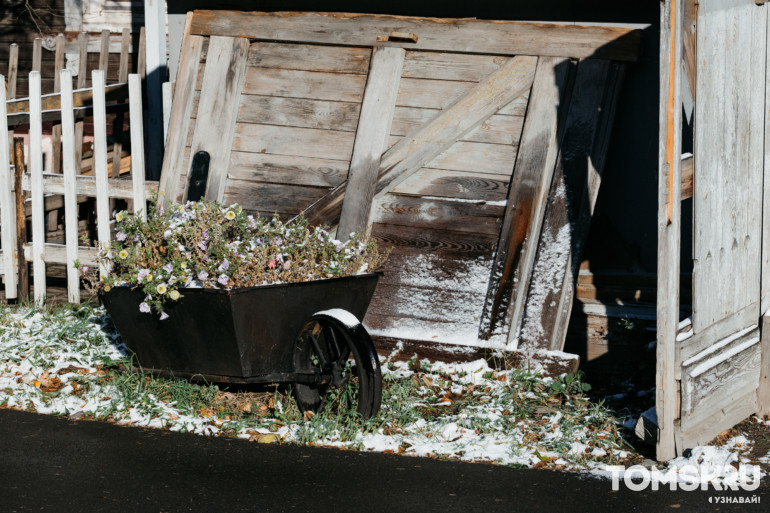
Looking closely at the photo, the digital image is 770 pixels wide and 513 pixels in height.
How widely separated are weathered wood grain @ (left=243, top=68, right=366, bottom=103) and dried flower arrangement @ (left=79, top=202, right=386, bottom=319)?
1.32 metres

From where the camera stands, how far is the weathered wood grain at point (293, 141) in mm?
5844

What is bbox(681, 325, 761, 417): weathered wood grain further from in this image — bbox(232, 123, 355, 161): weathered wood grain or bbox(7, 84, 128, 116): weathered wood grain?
bbox(7, 84, 128, 116): weathered wood grain

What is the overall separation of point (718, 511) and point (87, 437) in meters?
2.86

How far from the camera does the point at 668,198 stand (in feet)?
12.1

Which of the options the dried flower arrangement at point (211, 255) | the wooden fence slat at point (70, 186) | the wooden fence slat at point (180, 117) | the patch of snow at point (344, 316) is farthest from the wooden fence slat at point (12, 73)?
→ the patch of snow at point (344, 316)

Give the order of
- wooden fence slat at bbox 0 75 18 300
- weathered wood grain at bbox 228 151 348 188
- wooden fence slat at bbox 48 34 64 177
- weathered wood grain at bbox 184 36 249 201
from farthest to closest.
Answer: wooden fence slat at bbox 48 34 64 177
wooden fence slat at bbox 0 75 18 300
weathered wood grain at bbox 184 36 249 201
weathered wood grain at bbox 228 151 348 188

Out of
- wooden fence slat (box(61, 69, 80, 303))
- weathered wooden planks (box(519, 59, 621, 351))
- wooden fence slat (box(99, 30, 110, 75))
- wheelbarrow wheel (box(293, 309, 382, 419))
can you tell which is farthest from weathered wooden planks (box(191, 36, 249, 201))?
wooden fence slat (box(99, 30, 110, 75))

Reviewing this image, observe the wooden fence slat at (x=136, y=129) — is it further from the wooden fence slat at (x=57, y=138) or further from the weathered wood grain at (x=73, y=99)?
the wooden fence slat at (x=57, y=138)

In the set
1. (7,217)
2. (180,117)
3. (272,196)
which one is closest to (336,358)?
(272,196)

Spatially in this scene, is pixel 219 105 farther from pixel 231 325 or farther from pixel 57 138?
pixel 57 138

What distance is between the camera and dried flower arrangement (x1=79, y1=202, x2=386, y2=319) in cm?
438

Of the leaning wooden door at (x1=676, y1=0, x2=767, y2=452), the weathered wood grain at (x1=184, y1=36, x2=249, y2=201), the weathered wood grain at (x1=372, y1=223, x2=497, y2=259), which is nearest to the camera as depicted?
the leaning wooden door at (x1=676, y1=0, x2=767, y2=452)

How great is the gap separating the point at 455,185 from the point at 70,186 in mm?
2914

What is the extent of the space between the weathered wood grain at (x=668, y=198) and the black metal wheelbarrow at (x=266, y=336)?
1.29 meters
